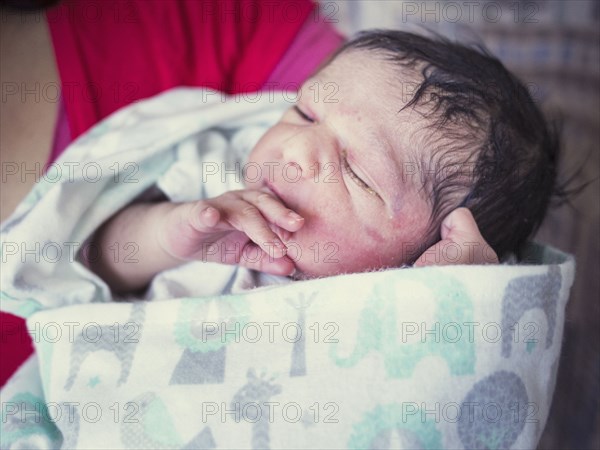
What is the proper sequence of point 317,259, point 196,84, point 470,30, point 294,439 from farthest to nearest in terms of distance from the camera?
point 470,30 < point 196,84 < point 317,259 < point 294,439

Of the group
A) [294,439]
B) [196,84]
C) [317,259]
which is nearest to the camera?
[294,439]

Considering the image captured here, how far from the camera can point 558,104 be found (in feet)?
3.89

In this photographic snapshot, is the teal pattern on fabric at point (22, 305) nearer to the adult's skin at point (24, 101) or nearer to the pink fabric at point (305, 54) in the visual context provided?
the adult's skin at point (24, 101)

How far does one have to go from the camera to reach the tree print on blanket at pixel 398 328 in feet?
2.08

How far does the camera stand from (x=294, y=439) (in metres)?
0.63

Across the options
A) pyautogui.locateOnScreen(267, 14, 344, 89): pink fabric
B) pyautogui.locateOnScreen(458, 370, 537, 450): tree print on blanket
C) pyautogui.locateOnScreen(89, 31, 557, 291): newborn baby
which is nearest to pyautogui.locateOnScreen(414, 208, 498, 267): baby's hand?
pyautogui.locateOnScreen(89, 31, 557, 291): newborn baby

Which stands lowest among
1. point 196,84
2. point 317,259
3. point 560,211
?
point 560,211

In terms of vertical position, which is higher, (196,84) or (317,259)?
(196,84)

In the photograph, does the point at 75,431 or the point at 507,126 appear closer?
the point at 75,431

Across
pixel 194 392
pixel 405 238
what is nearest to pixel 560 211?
pixel 405 238

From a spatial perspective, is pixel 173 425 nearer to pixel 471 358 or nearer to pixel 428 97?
pixel 471 358

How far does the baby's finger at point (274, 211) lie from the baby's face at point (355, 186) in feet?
0.15

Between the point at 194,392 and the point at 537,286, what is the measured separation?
0.38m

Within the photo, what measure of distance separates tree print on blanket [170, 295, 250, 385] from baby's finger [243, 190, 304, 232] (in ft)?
0.31
